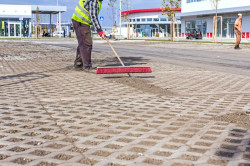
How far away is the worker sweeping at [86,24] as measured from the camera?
9203 mm

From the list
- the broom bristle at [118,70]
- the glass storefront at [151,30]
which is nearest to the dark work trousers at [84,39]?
the broom bristle at [118,70]

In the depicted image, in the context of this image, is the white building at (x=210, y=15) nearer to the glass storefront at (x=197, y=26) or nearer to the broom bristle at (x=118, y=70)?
the glass storefront at (x=197, y=26)

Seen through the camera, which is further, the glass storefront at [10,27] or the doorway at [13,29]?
the doorway at [13,29]

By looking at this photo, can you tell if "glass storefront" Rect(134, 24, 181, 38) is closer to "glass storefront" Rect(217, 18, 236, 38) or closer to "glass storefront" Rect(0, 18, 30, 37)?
"glass storefront" Rect(0, 18, 30, 37)

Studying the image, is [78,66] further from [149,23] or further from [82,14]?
[149,23]

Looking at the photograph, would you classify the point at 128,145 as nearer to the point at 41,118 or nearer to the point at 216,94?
the point at 41,118

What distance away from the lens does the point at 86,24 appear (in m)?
9.60

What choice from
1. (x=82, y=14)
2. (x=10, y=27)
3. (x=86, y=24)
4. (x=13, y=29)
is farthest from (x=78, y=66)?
(x=13, y=29)

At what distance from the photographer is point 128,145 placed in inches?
139

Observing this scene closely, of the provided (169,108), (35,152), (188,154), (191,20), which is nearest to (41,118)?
(35,152)

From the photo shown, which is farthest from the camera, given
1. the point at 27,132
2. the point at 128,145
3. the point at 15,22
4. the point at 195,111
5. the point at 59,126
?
the point at 15,22

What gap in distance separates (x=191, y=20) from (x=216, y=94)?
5945 cm

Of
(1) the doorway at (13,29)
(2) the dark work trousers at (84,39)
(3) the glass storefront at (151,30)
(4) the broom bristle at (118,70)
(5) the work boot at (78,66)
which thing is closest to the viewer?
(4) the broom bristle at (118,70)

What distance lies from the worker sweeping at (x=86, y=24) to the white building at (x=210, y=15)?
40761 millimetres
